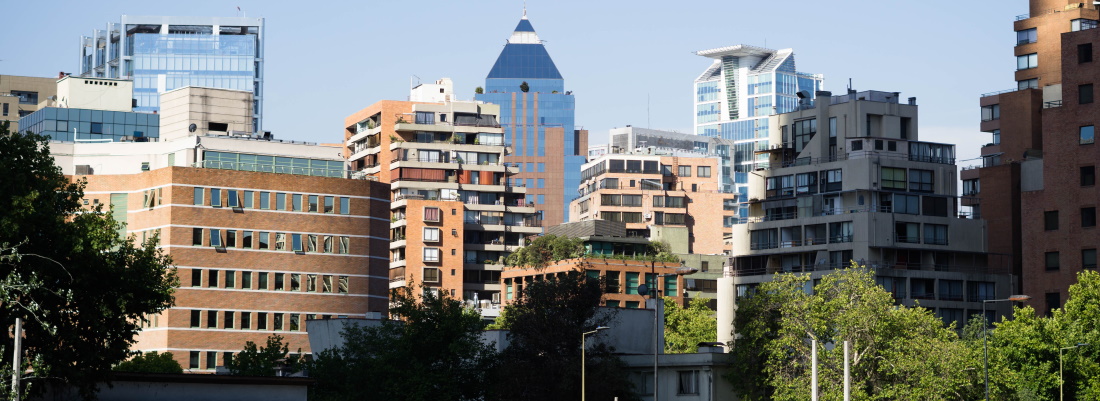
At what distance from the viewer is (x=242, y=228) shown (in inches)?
6102

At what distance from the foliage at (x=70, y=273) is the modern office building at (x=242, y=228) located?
219 feet

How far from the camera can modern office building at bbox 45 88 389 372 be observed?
151375mm

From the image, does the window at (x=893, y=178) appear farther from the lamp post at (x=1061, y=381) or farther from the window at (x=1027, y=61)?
the lamp post at (x=1061, y=381)

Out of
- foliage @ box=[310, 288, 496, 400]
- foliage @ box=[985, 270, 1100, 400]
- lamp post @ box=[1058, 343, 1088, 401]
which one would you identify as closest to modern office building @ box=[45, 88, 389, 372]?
foliage @ box=[310, 288, 496, 400]

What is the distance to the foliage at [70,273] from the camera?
245 ft

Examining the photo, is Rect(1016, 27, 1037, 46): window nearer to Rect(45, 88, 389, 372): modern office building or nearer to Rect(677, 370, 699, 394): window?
Rect(45, 88, 389, 372): modern office building

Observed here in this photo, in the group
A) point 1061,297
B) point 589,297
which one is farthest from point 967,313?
point 589,297

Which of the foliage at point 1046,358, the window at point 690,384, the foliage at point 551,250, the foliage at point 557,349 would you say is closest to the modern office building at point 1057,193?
the foliage at point 1046,358

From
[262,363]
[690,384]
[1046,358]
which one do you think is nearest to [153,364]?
[262,363]

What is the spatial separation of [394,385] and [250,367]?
14.0 metres

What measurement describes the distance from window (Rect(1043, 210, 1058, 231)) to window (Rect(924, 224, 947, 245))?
18.4 m

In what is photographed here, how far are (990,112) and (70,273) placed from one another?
131 metres

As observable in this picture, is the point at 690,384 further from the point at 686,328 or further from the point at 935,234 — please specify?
the point at 686,328

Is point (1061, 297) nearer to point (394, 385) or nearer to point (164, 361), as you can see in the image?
point (394, 385)
